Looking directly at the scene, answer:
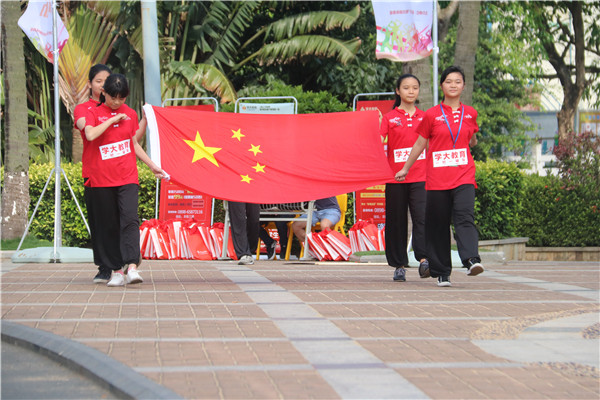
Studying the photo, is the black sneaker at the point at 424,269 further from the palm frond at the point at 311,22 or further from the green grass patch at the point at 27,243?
the palm frond at the point at 311,22

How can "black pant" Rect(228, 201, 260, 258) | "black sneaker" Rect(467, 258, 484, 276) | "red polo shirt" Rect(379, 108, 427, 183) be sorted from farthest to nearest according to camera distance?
1. "black pant" Rect(228, 201, 260, 258)
2. "red polo shirt" Rect(379, 108, 427, 183)
3. "black sneaker" Rect(467, 258, 484, 276)

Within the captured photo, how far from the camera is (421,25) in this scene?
1220cm

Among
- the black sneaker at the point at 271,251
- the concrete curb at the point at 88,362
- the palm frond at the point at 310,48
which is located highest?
the palm frond at the point at 310,48

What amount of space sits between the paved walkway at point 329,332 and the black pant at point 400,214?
0.35 metres

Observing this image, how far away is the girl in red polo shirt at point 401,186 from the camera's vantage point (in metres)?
9.99

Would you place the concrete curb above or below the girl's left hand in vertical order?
below

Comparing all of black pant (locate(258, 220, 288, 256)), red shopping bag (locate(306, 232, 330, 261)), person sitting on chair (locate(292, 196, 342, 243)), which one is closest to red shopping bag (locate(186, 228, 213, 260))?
black pant (locate(258, 220, 288, 256))

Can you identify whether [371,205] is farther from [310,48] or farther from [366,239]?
[310,48]

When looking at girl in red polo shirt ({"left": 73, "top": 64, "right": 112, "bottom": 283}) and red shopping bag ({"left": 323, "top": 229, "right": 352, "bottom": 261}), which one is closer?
girl in red polo shirt ({"left": 73, "top": 64, "right": 112, "bottom": 283})

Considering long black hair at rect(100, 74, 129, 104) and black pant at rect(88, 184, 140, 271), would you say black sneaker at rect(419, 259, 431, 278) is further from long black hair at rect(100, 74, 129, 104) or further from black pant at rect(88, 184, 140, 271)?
long black hair at rect(100, 74, 129, 104)

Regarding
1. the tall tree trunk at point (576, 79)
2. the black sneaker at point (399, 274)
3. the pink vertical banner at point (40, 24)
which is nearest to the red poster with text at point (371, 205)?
the black sneaker at point (399, 274)

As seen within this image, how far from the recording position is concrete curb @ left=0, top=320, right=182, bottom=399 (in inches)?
177

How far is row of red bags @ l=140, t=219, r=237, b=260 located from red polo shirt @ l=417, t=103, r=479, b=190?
5.62 metres

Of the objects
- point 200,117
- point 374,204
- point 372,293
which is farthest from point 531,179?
point 372,293
